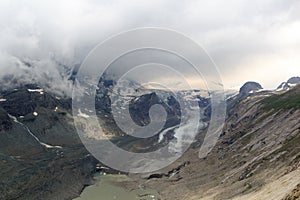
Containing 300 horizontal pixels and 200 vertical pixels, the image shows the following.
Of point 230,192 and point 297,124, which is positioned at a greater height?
point 297,124

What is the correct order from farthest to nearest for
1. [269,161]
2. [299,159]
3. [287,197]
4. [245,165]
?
[245,165], [269,161], [299,159], [287,197]

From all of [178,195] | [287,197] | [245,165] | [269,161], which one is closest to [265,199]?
[287,197]

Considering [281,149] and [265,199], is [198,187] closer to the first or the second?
[281,149]

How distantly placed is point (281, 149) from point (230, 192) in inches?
1338

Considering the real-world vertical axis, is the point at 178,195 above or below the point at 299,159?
below

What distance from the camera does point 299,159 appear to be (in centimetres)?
13738

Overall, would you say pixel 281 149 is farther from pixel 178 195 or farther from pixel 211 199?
pixel 178 195

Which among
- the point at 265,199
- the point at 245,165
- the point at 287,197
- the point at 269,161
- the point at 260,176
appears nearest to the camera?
the point at 287,197

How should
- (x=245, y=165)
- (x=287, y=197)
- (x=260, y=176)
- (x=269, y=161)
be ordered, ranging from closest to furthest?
(x=287, y=197) → (x=260, y=176) → (x=269, y=161) → (x=245, y=165)

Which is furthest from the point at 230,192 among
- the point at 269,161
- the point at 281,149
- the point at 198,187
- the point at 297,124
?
the point at 297,124

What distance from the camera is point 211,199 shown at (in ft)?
516

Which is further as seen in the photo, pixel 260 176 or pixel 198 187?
pixel 198 187

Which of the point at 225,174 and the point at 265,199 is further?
the point at 225,174

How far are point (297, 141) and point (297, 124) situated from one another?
116 ft
